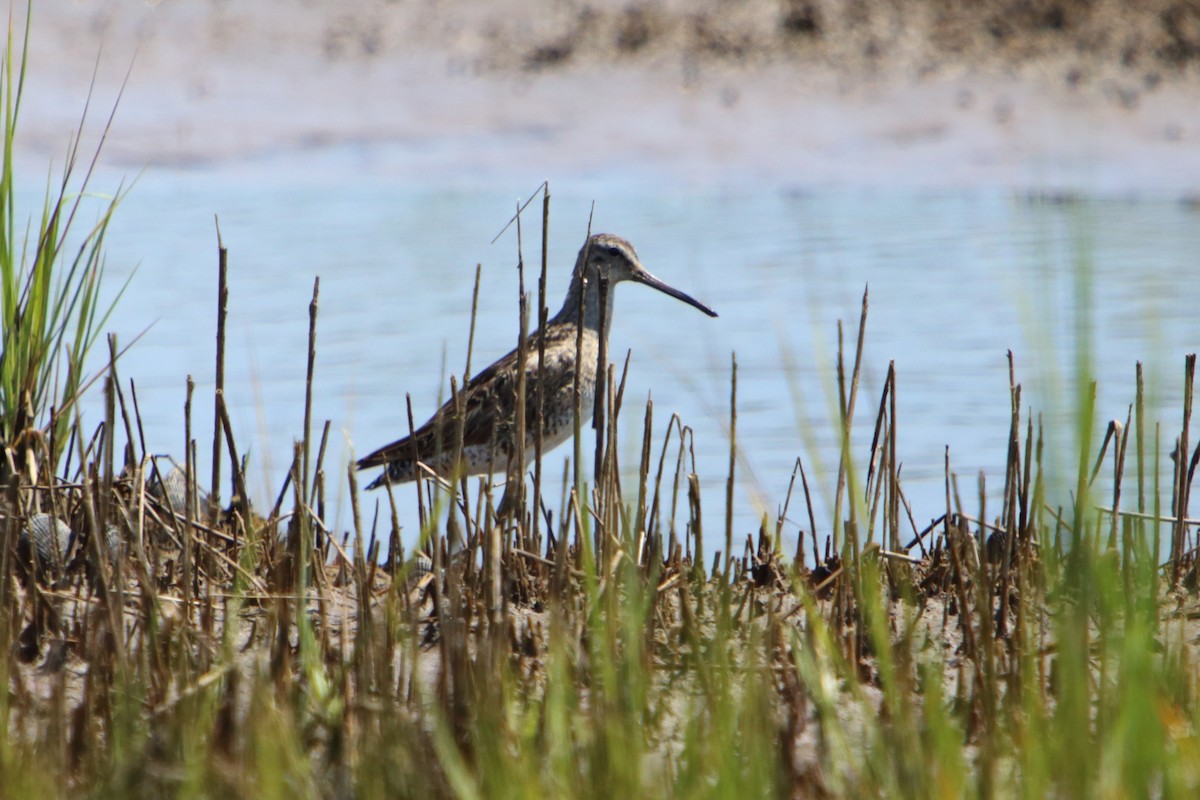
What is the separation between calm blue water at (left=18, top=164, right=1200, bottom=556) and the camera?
30.0ft

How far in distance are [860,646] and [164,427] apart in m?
5.52

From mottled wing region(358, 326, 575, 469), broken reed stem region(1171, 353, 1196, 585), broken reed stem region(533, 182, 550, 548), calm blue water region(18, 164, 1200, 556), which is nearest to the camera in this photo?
broken reed stem region(533, 182, 550, 548)

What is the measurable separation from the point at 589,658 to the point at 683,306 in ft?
30.2

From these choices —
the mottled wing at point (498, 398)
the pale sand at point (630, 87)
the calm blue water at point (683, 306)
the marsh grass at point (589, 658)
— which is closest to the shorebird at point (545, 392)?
the mottled wing at point (498, 398)

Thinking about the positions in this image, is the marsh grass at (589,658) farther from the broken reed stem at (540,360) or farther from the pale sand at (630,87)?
the pale sand at (630,87)

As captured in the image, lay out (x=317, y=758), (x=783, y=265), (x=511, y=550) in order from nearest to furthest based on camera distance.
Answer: (x=317, y=758), (x=511, y=550), (x=783, y=265)

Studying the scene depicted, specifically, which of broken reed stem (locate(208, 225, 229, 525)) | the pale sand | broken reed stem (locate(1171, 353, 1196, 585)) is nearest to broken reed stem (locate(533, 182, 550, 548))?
broken reed stem (locate(208, 225, 229, 525))

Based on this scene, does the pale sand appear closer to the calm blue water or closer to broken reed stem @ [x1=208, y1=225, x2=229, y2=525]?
the calm blue water

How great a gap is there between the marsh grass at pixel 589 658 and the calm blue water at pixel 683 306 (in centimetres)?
187

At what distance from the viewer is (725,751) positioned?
10.3ft

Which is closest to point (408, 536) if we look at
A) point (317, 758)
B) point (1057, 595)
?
point (317, 758)

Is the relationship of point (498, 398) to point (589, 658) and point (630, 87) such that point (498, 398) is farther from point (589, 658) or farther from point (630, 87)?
point (630, 87)

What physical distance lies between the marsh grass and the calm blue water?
187cm

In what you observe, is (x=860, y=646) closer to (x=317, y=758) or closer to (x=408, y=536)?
(x=317, y=758)
